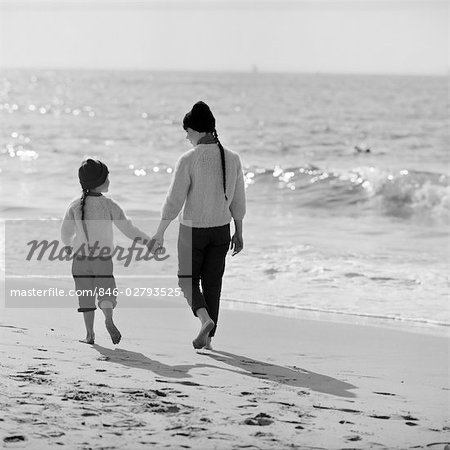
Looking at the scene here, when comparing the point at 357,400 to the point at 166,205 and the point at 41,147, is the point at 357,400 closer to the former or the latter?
the point at 166,205

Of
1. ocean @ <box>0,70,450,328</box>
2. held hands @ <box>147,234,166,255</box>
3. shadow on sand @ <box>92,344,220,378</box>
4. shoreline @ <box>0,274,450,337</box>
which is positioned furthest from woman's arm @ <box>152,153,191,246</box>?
ocean @ <box>0,70,450,328</box>

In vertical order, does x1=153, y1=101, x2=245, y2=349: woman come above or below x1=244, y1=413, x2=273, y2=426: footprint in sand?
above

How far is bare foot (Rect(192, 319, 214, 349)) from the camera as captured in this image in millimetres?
5945

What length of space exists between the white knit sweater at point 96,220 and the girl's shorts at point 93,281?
0.09 metres

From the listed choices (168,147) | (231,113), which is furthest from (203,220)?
(231,113)

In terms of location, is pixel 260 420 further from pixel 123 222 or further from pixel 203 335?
pixel 123 222

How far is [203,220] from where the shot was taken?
591 cm

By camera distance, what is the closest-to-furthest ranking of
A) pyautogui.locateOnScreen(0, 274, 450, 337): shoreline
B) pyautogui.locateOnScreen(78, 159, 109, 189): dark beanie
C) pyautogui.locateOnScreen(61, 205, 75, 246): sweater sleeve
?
pyautogui.locateOnScreen(78, 159, 109, 189): dark beanie, pyautogui.locateOnScreen(61, 205, 75, 246): sweater sleeve, pyautogui.locateOnScreen(0, 274, 450, 337): shoreline

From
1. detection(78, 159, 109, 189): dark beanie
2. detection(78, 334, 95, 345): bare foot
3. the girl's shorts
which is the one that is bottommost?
detection(78, 334, 95, 345): bare foot

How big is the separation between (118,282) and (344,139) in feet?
84.4

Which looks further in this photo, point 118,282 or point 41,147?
point 41,147

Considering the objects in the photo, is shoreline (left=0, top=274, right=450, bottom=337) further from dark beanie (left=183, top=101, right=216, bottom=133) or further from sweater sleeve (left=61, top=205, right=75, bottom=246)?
dark beanie (left=183, top=101, right=216, bottom=133)

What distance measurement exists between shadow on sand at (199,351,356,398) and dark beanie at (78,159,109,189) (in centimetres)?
128

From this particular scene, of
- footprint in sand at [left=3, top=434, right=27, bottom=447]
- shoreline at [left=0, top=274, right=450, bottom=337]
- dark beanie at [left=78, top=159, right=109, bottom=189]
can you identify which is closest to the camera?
footprint in sand at [left=3, top=434, right=27, bottom=447]
